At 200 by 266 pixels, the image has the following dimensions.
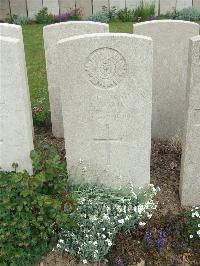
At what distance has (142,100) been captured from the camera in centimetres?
393

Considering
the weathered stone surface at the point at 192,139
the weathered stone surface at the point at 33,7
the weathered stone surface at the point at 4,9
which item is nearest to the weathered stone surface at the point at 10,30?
the weathered stone surface at the point at 192,139

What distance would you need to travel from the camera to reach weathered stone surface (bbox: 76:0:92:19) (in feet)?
41.6

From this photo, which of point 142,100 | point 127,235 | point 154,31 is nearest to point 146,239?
point 127,235

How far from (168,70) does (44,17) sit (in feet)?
26.3

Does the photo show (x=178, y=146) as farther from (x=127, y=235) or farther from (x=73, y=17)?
(x=73, y=17)

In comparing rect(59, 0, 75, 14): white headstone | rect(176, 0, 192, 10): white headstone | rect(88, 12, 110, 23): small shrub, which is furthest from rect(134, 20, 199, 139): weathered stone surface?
rect(59, 0, 75, 14): white headstone

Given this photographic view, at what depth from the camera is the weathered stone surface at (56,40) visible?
5.02m

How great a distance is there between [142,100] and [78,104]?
594mm

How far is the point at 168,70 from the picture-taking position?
5.18 m

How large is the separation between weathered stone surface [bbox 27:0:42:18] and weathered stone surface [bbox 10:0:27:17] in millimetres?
123

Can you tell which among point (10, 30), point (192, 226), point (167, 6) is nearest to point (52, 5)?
point (167, 6)

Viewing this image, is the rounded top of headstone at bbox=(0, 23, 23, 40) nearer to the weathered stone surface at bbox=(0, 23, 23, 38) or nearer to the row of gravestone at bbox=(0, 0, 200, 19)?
the weathered stone surface at bbox=(0, 23, 23, 38)

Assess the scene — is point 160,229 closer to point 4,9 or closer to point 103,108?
point 103,108

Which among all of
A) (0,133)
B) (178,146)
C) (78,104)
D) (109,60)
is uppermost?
(109,60)
